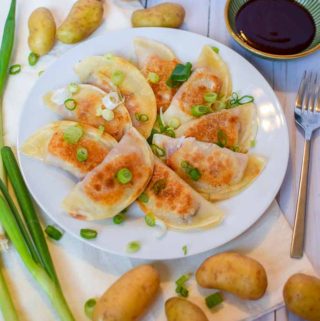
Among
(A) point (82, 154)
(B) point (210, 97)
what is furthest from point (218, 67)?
(A) point (82, 154)

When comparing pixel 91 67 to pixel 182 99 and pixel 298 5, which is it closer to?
pixel 182 99

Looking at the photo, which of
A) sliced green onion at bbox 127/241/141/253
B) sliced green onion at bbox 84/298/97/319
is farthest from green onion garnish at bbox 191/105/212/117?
sliced green onion at bbox 84/298/97/319

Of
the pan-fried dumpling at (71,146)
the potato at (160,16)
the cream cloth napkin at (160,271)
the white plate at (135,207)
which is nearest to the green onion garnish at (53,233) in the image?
the cream cloth napkin at (160,271)

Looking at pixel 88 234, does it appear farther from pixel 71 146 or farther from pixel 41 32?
pixel 41 32

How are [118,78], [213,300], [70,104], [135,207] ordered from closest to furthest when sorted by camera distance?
[213,300], [135,207], [70,104], [118,78]

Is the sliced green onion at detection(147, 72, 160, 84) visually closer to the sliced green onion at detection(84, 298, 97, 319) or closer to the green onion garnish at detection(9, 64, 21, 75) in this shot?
the green onion garnish at detection(9, 64, 21, 75)
